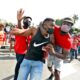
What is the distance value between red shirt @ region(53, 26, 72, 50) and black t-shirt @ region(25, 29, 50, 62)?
2.19ft

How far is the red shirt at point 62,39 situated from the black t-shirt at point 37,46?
0.67m

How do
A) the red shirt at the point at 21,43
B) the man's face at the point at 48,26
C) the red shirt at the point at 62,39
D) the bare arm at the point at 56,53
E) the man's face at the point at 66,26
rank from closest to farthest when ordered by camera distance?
the bare arm at the point at 56,53 → the man's face at the point at 48,26 → the red shirt at the point at 62,39 → the man's face at the point at 66,26 → the red shirt at the point at 21,43

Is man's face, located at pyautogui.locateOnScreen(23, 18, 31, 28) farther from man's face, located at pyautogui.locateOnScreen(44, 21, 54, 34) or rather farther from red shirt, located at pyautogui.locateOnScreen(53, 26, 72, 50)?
man's face, located at pyautogui.locateOnScreen(44, 21, 54, 34)

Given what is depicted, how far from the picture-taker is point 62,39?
6.45 m

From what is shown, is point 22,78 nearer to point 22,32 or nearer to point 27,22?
point 22,32

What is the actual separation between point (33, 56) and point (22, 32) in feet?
1.50

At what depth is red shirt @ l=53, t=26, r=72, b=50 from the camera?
634cm

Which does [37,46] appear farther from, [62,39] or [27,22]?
[27,22]

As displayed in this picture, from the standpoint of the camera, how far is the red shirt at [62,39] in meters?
6.34

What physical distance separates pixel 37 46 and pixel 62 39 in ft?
2.88

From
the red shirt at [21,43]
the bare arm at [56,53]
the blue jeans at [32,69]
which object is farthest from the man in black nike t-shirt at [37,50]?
the red shirt at [21,43]

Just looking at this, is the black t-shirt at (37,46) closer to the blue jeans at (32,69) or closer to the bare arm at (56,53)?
the blue jeans at (32,69)

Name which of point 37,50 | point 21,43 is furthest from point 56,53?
point 21,43

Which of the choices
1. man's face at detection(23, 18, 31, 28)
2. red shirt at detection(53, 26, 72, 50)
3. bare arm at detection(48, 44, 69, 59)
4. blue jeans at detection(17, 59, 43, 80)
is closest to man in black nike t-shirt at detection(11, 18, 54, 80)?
blue jeans at detection(17, 59, 43, 80)
